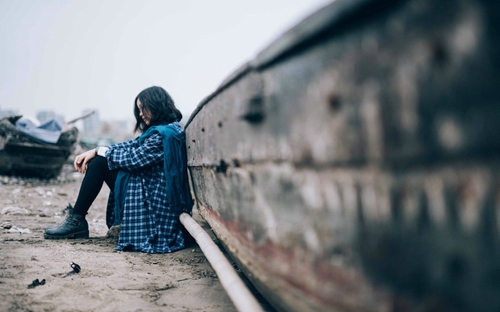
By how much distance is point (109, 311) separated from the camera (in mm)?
1440

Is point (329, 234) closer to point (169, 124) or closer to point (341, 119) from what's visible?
point (341, 119)

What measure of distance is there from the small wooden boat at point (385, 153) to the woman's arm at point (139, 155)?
1800 mm

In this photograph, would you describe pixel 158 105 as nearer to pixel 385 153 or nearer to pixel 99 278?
pixel 99 278

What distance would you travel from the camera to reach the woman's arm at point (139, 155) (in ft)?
8.41

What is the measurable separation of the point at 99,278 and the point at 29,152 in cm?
574

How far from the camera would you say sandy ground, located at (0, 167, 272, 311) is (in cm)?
150

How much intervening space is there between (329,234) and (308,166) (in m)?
0.16

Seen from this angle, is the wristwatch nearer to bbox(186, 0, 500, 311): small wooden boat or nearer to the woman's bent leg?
the woman's bent leg

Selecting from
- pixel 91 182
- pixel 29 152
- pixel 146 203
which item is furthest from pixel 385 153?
pixel 29 152

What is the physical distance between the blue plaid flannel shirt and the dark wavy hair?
292 millimetres

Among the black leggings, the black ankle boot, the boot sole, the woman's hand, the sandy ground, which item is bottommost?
the sandy ground

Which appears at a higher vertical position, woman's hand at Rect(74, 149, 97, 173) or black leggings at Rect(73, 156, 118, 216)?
woman's hand at Rect(74, 149, 97, 173)

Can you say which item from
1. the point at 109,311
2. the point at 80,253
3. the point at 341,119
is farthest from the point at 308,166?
the point at 80,253

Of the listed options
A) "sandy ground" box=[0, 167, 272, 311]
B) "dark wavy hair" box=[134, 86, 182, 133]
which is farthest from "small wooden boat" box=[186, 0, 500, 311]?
"dark wavy hair" box=[134, 86, 182, 133]
